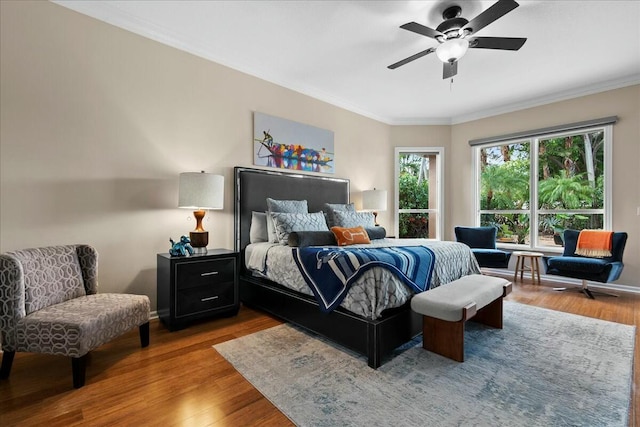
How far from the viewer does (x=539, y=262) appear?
498 cm

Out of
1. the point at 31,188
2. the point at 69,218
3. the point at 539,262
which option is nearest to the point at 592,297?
the point at 539,262

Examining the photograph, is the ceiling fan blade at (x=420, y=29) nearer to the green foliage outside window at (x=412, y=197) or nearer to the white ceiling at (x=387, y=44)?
the white ceiling at (x=387, y=44)

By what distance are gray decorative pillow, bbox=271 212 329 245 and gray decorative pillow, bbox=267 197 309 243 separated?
123 millimetres

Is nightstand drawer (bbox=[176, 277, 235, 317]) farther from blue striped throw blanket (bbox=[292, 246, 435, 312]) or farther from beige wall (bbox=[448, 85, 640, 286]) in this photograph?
beige wall (bbox=[448, 85, 640, 286])

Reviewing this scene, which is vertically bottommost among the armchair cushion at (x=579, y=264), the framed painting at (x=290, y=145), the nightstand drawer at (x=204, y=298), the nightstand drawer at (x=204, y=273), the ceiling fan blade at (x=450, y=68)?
the nightstand drawer at (x=204, y=298)

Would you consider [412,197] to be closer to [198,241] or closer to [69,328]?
[198,241]

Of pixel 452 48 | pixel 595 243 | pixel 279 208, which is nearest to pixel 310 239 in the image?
pixel 279 208

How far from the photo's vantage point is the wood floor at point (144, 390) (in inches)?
63.0

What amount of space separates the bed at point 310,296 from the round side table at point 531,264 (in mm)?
2017

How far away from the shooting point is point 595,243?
412 centimetres

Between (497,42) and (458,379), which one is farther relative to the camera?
(497,42)

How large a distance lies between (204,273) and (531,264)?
4.80m

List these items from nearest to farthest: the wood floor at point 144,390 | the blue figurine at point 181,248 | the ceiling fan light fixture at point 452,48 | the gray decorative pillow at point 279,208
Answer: the wood floor at point 144,390 → the ceiling fan light fixture at point 452,48 → the blue figurine at point 181,248 → the gray decorative pillow at point 279,208

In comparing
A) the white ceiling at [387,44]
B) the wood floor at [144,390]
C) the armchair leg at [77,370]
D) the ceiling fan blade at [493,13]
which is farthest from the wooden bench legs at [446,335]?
the white ceiling at [387,44]
